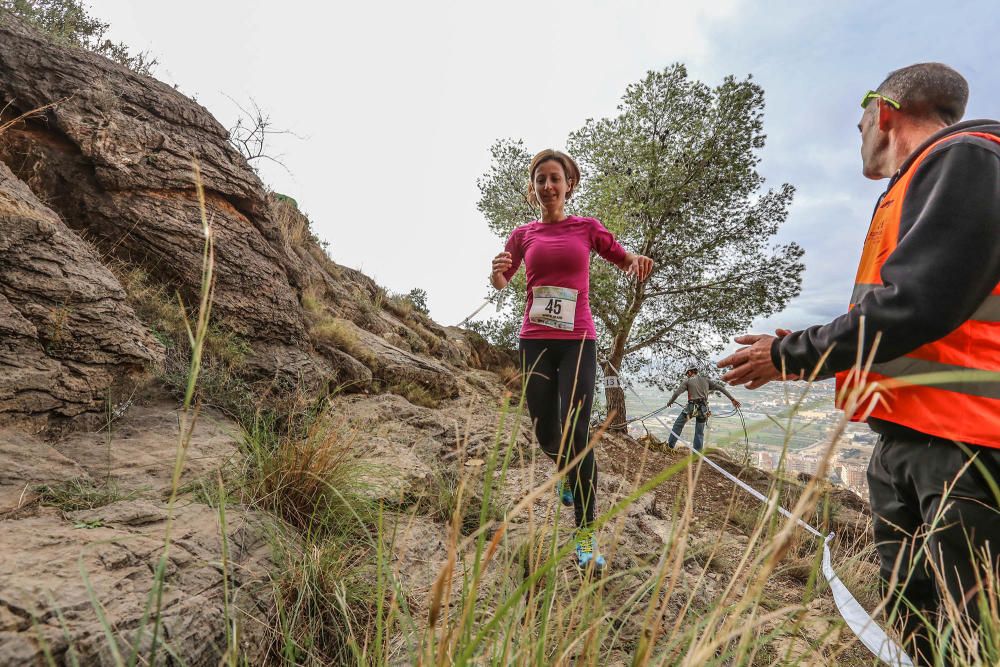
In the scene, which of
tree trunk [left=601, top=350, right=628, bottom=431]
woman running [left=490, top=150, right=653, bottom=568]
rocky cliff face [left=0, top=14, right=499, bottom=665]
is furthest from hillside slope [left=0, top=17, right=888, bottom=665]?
tree trunk [left=601, top=350, right=628, bottom=431]

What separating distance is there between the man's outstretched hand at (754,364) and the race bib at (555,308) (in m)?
1.29

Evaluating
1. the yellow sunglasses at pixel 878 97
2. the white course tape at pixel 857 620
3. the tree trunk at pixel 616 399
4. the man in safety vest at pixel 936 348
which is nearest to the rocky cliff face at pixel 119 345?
the white course tape at pixel 857 620

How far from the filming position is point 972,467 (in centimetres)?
125

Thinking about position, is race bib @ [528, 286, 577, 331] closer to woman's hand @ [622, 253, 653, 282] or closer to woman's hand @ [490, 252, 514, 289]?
woman's hand @ [490, 252, 514, 289]

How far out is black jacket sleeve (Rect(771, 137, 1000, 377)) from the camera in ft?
3.74

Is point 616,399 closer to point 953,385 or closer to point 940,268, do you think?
point 953,385

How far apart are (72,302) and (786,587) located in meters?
4.75

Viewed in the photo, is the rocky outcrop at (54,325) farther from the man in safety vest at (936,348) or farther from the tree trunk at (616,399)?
the tree trunk at (616,399)

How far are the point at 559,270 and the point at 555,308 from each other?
28 cm

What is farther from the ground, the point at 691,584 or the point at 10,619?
the point at 10,619

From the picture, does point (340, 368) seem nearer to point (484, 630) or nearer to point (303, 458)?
point (303, 458)

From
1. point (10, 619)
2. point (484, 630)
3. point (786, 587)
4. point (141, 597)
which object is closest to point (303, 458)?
point (141, 597)

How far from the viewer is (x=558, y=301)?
107 inches

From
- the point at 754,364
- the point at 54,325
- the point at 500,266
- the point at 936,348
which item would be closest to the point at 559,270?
the point at 500,266
